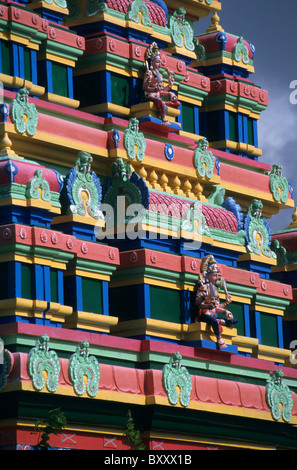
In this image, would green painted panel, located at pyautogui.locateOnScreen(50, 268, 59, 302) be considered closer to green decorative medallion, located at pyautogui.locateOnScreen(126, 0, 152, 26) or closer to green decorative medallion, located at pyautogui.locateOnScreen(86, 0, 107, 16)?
green decorative medallion, located at pyautogui.locateOnScreen(86, 0, 107, 16)

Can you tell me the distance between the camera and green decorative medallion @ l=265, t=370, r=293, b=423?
120 feet

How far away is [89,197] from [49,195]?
1694 mm

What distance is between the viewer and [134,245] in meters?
34.9

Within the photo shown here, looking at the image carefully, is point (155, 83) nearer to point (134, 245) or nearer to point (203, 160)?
point (203, 160)

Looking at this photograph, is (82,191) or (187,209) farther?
(187,209)

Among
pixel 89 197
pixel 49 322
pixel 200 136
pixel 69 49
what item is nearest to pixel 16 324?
pixel 49 322

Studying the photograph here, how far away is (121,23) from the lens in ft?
125

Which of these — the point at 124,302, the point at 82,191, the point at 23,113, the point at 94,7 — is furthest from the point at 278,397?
the point at 94,7

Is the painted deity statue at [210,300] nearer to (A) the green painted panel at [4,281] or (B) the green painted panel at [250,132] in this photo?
(A) the green painted panel at [4,281]

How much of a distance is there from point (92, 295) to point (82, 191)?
2293 millimetres

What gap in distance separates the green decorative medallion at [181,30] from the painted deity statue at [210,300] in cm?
742

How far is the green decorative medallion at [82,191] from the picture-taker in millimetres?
33688

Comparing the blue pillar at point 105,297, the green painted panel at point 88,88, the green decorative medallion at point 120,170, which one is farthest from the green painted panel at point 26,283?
the green painted panel at point 88,88
